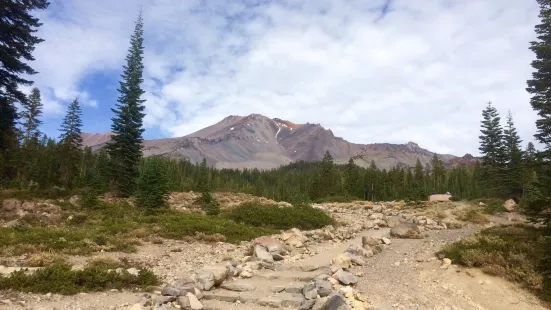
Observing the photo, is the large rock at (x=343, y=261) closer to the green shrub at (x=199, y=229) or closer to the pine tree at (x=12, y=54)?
the green shrub at (x=199, y=229)

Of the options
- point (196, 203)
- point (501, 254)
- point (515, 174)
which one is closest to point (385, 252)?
point (501, 254)

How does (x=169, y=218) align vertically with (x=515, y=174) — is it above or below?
below

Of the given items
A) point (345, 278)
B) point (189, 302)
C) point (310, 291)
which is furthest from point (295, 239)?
point (189, 302)

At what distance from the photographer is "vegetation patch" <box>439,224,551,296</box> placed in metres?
9.51

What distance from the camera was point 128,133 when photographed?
37.9m

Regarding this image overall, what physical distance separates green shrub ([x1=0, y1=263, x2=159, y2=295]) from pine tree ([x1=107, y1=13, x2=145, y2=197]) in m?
27.6

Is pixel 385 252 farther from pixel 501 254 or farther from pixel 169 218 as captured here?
pixel 169 218

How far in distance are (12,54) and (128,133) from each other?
50.5 feet

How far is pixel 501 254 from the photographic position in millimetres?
10820

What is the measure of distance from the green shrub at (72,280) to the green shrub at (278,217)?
14.3 metres

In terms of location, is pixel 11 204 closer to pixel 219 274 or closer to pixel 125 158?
pixel 125 158

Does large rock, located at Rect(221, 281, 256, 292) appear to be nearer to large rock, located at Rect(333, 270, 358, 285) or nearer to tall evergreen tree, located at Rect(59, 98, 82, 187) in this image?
large rock, located at Rect(333, 270, 358, 285)

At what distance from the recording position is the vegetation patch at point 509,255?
31.2ft

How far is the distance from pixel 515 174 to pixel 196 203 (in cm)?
4452
